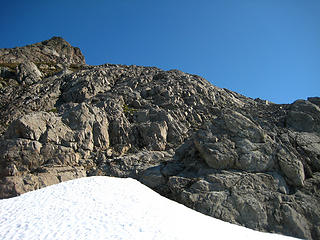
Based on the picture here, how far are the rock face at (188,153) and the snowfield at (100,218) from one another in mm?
4566

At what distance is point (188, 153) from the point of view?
30.2m

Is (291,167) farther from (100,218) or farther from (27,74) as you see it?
(27,74)

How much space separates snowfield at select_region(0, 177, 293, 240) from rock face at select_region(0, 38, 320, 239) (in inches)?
180

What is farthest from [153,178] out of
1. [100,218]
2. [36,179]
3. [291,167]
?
[291,167]

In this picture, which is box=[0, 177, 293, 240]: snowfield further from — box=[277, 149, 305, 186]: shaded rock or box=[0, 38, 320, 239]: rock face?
box=[277, 149, 305, 186]: shaded rock

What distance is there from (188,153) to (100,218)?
58.9 ft

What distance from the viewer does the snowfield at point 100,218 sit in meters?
12.8

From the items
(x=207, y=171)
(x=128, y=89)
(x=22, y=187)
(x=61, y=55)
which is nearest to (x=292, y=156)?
(x=207, y=171)

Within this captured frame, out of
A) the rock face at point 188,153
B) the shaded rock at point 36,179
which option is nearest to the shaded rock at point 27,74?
the rock face at point 188,153

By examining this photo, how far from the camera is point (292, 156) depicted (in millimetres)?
25703

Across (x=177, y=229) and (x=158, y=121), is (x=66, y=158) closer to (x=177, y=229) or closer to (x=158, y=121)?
(x=158, y=121)

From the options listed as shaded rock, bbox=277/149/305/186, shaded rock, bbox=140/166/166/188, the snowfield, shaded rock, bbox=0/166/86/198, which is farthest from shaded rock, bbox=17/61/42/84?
shaded rock, bbox=277/149/305/186

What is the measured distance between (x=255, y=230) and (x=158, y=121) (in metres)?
25.6

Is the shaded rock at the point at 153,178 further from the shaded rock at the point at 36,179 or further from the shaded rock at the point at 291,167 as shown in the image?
the shaded rock at the point at 291,167
